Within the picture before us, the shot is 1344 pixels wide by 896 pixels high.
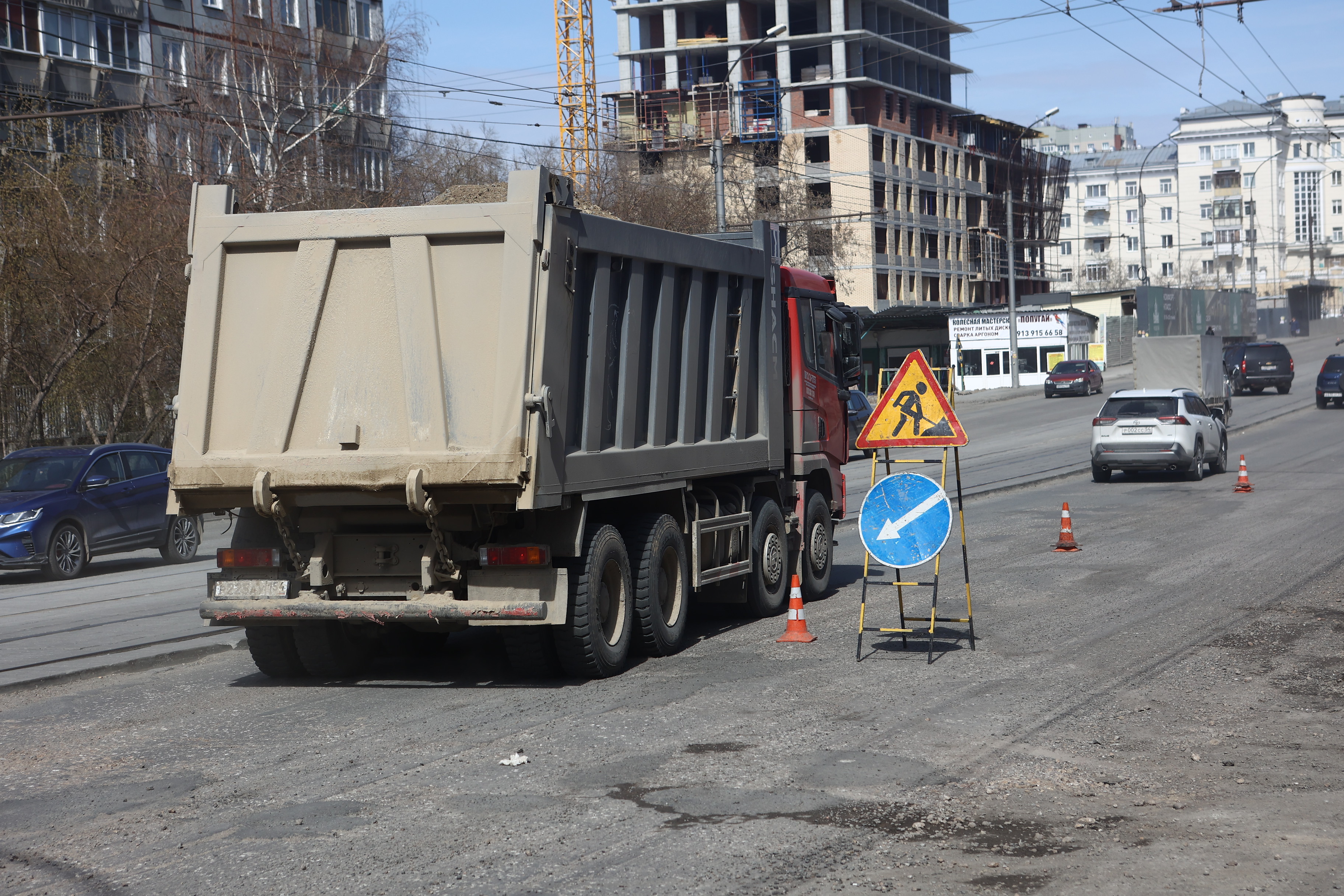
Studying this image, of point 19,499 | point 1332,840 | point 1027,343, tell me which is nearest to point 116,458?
point 19,499

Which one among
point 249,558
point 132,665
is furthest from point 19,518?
point 249,558

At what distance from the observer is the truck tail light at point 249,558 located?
931 cm

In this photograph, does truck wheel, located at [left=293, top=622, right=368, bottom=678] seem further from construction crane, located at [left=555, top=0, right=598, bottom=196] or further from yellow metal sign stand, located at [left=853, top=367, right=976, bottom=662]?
construction crane, located at [left=555, top=0, right=598, bottom=196]

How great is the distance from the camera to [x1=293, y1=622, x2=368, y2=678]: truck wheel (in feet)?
32.3

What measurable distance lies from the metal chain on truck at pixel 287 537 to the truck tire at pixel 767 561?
4.32 metres

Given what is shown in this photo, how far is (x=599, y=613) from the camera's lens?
32.1 ft

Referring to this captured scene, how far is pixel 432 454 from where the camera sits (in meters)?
8.66

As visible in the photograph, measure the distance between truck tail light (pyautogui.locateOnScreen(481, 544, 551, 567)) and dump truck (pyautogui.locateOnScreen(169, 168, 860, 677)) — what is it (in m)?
0.01

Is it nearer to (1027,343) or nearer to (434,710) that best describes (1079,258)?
(1027,343)

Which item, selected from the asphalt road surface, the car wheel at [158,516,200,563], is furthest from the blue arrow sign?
the car wheel at [158,516,200,563]

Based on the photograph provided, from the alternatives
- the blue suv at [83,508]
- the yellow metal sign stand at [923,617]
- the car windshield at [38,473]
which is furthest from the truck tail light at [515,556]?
the car windshield at [38,473]

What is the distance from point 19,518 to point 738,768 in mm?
13527

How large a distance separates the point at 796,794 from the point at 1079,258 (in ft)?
522

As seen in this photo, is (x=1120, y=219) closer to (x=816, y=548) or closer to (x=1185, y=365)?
(x=1185, y=365)
